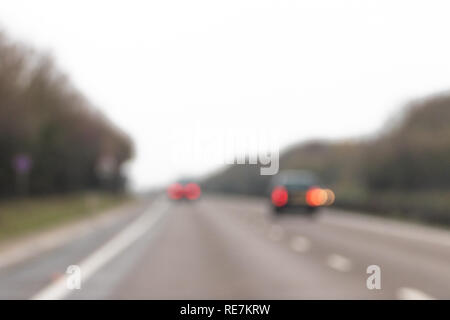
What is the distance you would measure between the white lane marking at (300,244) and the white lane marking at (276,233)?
19.7 inches

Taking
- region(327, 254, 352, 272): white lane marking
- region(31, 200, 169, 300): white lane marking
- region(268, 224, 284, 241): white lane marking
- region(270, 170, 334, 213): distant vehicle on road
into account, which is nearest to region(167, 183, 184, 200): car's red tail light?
region(270, 170, 334, 213): distant vehicle on road

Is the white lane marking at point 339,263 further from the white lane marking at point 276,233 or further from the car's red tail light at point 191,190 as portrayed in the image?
the car's red tail light at point 191,190

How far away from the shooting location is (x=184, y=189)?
199ft

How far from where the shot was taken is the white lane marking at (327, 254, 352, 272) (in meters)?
13.0

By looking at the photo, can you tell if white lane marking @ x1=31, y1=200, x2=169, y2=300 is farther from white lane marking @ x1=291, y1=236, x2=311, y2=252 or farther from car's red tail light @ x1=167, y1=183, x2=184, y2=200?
car's red tail light @ x1=167, y1=183, x2=184, y2=200

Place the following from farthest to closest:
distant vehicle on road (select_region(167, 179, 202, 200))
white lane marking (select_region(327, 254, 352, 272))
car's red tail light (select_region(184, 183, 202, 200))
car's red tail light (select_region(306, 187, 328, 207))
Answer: car's red tail light (select_region(184, 183, 202, 200)) < distant vehicle on road (select_region(167, 179, 202, 200)) < car's red tail light (select_region(306, 187, 328, 207)) < white lane marking (select_region(327, 254, 352, 272))

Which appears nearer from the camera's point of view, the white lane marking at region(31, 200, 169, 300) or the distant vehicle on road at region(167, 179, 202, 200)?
the white lane marking at region(31, 200, 169, 300)

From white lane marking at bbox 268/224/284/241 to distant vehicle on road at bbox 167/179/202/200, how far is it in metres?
33.0

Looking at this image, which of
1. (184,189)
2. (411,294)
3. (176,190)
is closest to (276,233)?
(411,294)

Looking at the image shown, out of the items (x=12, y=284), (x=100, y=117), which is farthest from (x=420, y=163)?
(x=12, y=284)

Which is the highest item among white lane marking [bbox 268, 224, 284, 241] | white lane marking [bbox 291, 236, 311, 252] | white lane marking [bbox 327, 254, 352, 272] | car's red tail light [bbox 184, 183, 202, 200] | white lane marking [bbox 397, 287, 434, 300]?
white lane marking [bbox 397, 287, 434, 300]

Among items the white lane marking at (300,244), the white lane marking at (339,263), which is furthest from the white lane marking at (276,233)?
the white lane marking at (339,263)

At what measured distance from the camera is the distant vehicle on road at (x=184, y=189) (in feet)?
196

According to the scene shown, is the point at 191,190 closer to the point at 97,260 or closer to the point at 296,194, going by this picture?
the point at 296,194
